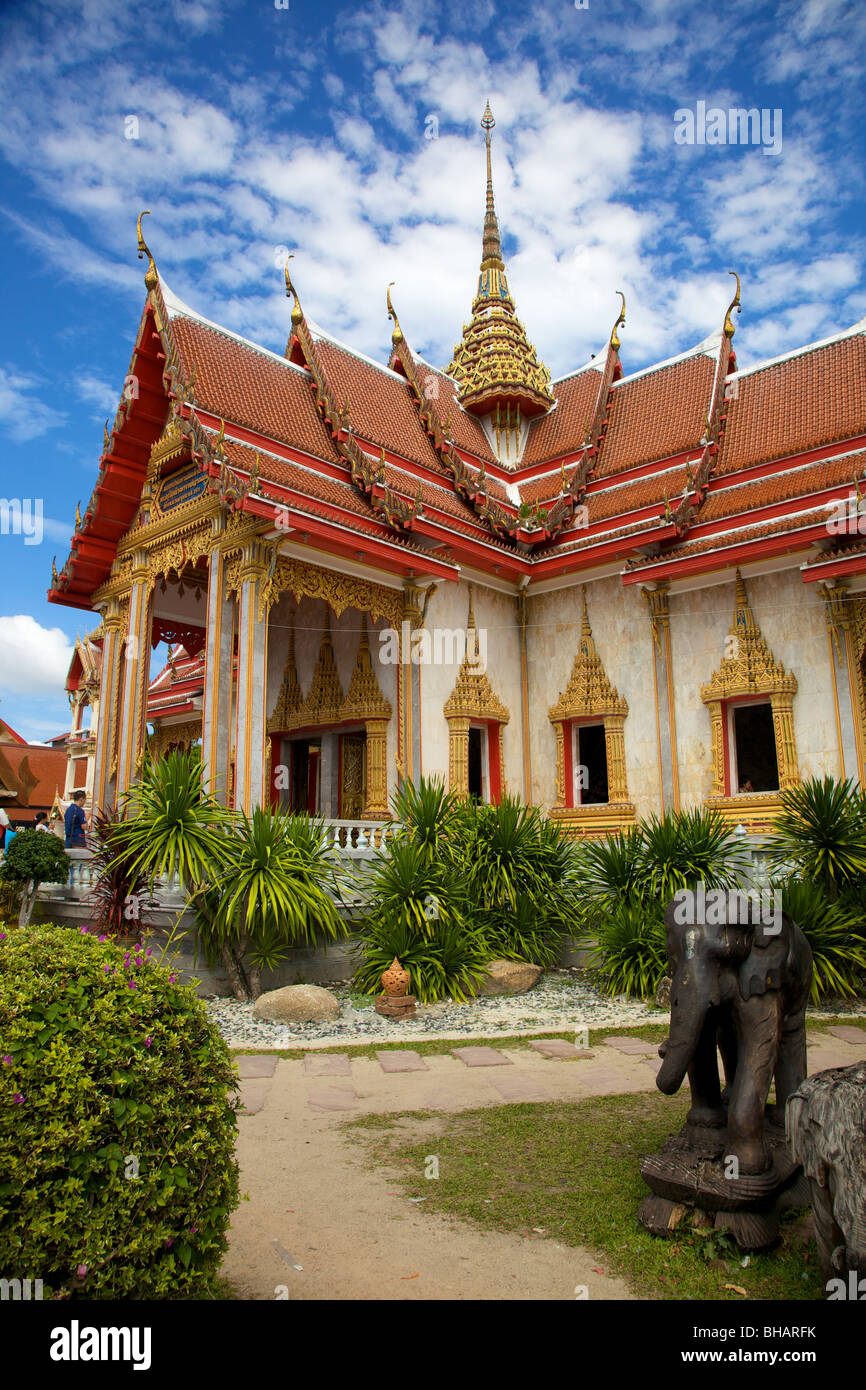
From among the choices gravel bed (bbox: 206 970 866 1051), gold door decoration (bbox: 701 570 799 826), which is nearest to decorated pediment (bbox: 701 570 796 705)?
gold door decoration (bbox: 701 570 799 826)

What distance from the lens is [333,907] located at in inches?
308

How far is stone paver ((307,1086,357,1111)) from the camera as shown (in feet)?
15.3

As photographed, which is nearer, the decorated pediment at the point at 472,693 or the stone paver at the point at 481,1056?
the stone paver at the point at 481,1056

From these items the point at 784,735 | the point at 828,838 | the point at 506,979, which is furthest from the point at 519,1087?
the point at 784,735

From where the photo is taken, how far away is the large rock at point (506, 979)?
25.7 ft

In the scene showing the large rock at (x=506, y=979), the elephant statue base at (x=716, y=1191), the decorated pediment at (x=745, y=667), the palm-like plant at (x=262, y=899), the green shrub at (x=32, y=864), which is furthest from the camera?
the decorated pediment at (x=745, y=667)

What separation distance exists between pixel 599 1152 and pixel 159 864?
4.56 metres

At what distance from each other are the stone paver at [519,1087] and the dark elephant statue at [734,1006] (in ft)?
5.59

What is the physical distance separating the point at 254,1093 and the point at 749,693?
7992 millimetres

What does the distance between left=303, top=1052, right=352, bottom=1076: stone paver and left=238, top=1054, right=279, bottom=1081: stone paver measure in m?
0.21

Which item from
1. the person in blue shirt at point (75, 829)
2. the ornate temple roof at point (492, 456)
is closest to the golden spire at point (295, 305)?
the ornate temple roof at point (492, 456)

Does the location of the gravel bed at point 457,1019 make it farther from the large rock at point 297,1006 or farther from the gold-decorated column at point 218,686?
the gold-decorated column at point 218,686

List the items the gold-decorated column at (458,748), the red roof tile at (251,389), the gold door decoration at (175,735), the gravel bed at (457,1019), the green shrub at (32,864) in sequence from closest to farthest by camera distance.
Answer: the gravel bed at (457,1019) < the green shrub at (32,864) < the red roof tile at (251,389) < the gold-decorated column at (458,748) < the gold door decoration at (175,735)
